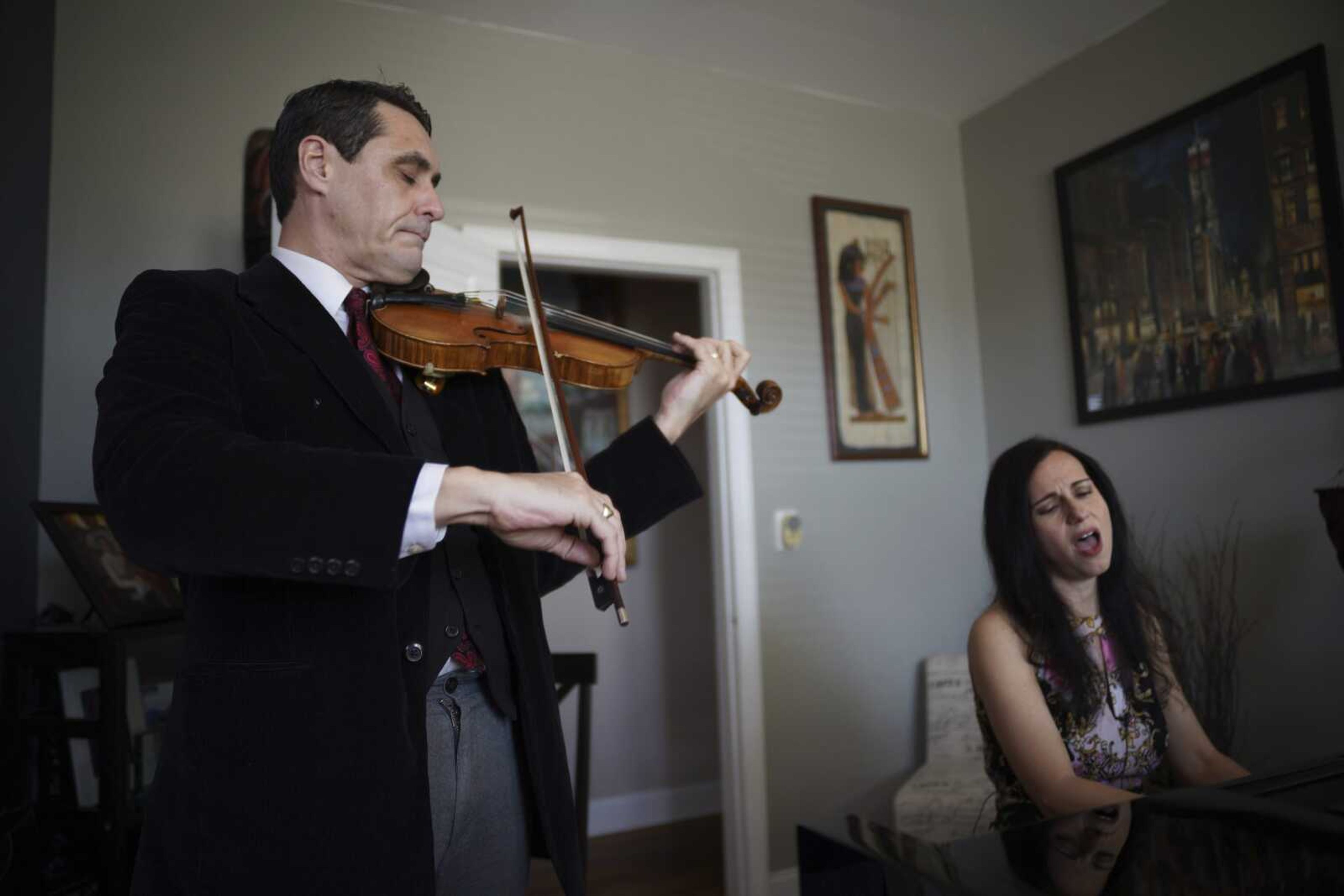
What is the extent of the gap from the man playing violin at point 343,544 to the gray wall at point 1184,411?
209 centimetres

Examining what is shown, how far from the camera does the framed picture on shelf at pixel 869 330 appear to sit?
321cm

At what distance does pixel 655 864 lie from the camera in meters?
3.32

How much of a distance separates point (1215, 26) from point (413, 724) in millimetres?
2988

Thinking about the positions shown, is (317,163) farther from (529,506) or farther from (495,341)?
(529,506)

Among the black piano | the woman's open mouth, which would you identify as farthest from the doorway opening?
the black piano

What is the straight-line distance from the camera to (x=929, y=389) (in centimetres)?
344

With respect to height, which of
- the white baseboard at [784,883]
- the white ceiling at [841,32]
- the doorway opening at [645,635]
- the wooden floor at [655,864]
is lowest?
the wooden floor at [655,864]

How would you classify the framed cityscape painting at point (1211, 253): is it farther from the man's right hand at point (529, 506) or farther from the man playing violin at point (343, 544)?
the man's right hand at point (529, 506)

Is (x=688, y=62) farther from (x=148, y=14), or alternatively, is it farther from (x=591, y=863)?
(x=591, y=863)

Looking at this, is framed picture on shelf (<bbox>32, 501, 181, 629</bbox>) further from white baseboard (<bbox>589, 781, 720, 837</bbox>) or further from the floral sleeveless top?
white baseboard (<bbox>589, 781, 720, 837</bbox>)

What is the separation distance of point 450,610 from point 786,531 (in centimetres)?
216

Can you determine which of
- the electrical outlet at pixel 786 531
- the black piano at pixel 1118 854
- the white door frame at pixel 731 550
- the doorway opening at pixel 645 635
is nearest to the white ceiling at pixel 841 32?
the white door frame at pixel 731 550

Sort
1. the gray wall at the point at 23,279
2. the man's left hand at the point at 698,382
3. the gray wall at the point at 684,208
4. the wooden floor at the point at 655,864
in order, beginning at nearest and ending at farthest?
the man's left hand at the point at 698,382, the gray wall at the point at 23,279, the gray wall at the point at 684,208, the wooden floor at the point at 655,864

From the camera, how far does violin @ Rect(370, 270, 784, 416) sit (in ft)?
3.58
